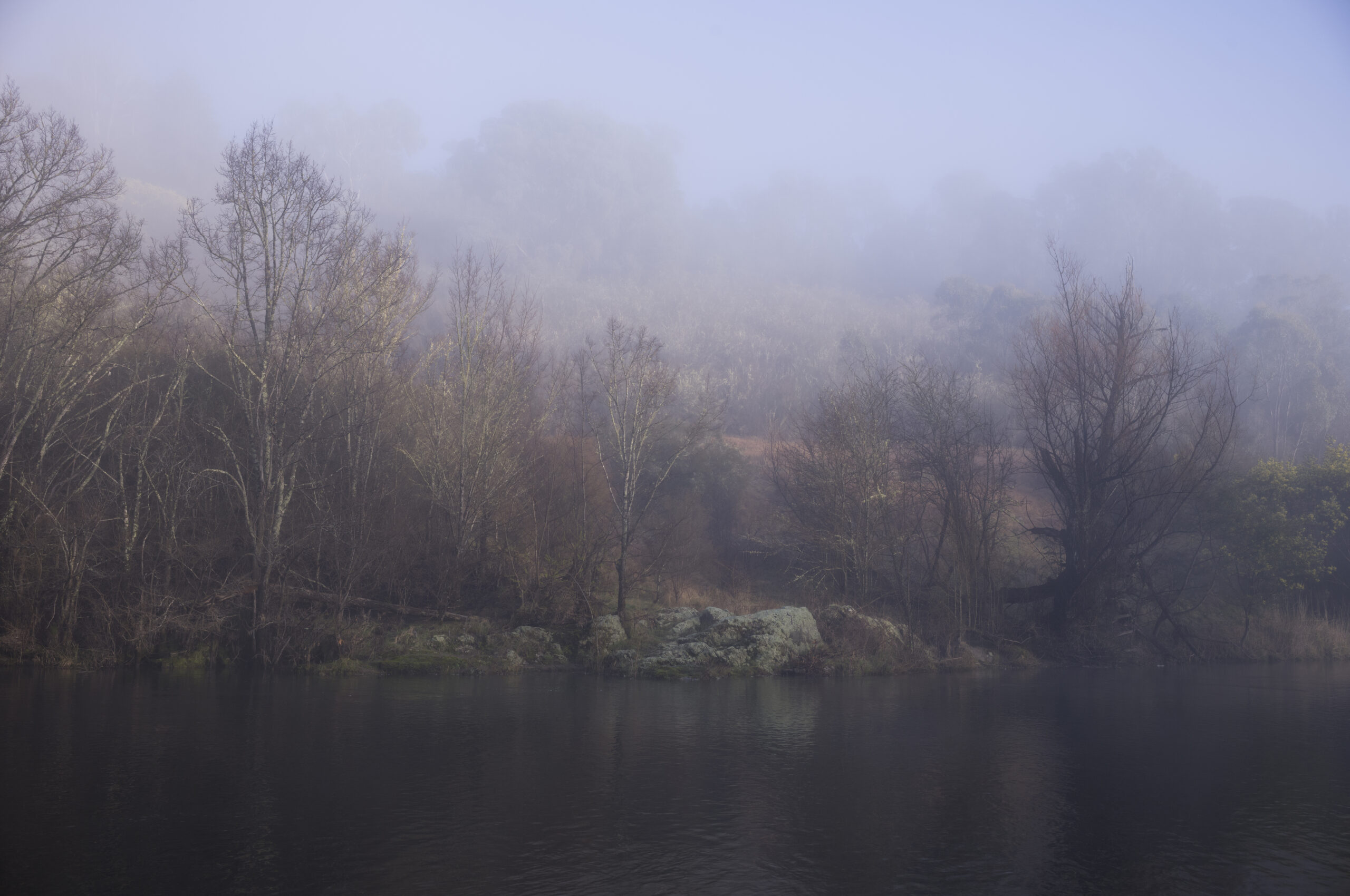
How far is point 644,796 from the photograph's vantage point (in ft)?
31.0

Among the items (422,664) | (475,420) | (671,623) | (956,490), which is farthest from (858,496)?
(422,664)

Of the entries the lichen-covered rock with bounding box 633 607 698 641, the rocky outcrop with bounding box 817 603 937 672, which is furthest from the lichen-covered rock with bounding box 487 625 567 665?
the rocky outcrop with bounding box 817 603 937 672

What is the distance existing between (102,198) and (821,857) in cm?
2233

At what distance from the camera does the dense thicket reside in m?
19.8

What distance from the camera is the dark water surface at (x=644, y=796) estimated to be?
7.07m

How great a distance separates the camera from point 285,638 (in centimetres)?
2016

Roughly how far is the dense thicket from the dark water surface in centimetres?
Answer: 554

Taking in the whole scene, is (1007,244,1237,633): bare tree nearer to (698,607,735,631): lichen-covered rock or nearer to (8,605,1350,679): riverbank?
(8,605,1350,679): riverbank

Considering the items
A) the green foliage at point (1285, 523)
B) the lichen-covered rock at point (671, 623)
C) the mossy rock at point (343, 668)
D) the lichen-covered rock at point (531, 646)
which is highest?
the green foliage at point (1285, 523)

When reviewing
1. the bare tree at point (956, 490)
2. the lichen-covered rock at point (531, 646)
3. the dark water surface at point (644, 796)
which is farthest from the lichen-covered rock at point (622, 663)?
the bare tree at point (956, 490)

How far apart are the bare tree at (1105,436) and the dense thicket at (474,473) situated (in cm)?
13

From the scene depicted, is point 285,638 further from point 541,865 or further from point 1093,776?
point 1093,776

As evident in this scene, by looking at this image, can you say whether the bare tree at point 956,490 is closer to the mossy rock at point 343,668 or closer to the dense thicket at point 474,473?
the dense thicket at point 474,473

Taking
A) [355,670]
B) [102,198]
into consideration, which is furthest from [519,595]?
[102,198]
